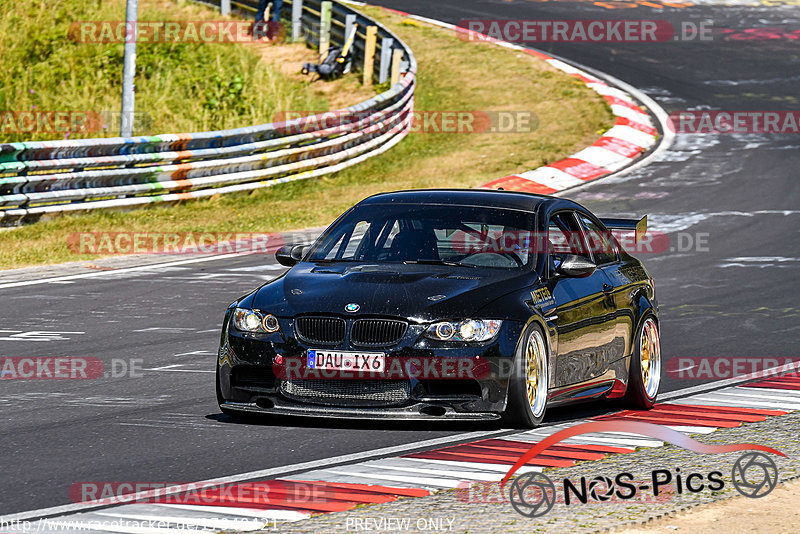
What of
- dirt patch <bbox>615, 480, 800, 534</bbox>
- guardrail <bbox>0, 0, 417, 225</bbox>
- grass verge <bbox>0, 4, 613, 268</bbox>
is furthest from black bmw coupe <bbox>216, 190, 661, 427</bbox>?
guardrail <bbox>0, 0, 417, 225</bbox>

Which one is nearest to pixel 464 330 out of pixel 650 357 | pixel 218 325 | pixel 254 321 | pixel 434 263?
pixel 434 263

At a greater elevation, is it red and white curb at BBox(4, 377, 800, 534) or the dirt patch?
the dirt patch

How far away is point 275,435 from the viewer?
25.4 feet

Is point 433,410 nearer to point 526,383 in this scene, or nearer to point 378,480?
point 526,383

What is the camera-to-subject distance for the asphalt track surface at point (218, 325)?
23.5 ft

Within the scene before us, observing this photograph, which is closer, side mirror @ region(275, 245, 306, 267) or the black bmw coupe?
the black bmw coupe

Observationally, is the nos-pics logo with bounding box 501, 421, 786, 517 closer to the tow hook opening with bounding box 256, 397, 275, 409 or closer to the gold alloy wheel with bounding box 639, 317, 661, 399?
the tow hook opening with bounding box 256, 397, 275, 409

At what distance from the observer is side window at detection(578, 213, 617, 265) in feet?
30.5

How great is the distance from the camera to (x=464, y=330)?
7.64 m

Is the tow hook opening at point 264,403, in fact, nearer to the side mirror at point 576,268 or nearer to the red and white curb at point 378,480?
the red and white curb at point 378,480

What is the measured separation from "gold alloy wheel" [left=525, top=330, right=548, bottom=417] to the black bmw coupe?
0.04 ft

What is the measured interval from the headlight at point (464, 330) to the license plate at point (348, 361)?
12.8 inches

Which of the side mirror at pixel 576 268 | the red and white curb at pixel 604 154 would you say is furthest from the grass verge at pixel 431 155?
the side mirror at pixel 576 268

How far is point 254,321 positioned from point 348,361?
0.69 m
